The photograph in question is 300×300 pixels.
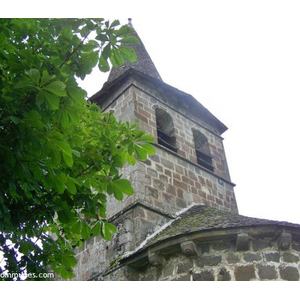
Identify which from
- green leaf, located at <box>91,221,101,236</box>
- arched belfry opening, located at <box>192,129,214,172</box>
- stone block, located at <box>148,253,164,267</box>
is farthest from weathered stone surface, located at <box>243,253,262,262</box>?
arched belfry opening, located at <box>192,129,214,172</box>

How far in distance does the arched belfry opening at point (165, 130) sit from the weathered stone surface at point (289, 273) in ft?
15.7

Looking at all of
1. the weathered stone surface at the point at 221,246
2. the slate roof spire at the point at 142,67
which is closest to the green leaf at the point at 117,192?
the weathered stone surface at the point at 221,246

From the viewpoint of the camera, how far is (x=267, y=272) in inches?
238

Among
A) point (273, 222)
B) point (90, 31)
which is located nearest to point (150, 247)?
point (273, 222)

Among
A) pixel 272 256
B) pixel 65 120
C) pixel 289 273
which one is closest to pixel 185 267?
pixel 272 256

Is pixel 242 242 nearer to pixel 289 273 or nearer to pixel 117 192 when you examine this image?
pixel 289 273

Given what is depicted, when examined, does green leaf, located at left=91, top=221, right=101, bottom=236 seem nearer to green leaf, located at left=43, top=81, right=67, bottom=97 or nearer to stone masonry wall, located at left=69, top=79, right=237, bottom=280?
green leaf, located at left=43, top=81, right=67, bottom=97

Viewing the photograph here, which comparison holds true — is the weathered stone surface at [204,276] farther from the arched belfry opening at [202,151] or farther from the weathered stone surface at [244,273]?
the arched belfry opening at [202,151]

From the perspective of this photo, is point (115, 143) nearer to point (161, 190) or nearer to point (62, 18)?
point (62, 18)

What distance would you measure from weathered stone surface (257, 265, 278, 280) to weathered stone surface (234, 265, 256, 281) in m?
0.10

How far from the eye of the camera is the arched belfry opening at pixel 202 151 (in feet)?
36.8

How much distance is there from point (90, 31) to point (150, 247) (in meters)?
3.98

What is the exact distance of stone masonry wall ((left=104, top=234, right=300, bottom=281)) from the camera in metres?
6.07

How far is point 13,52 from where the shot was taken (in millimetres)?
3400
